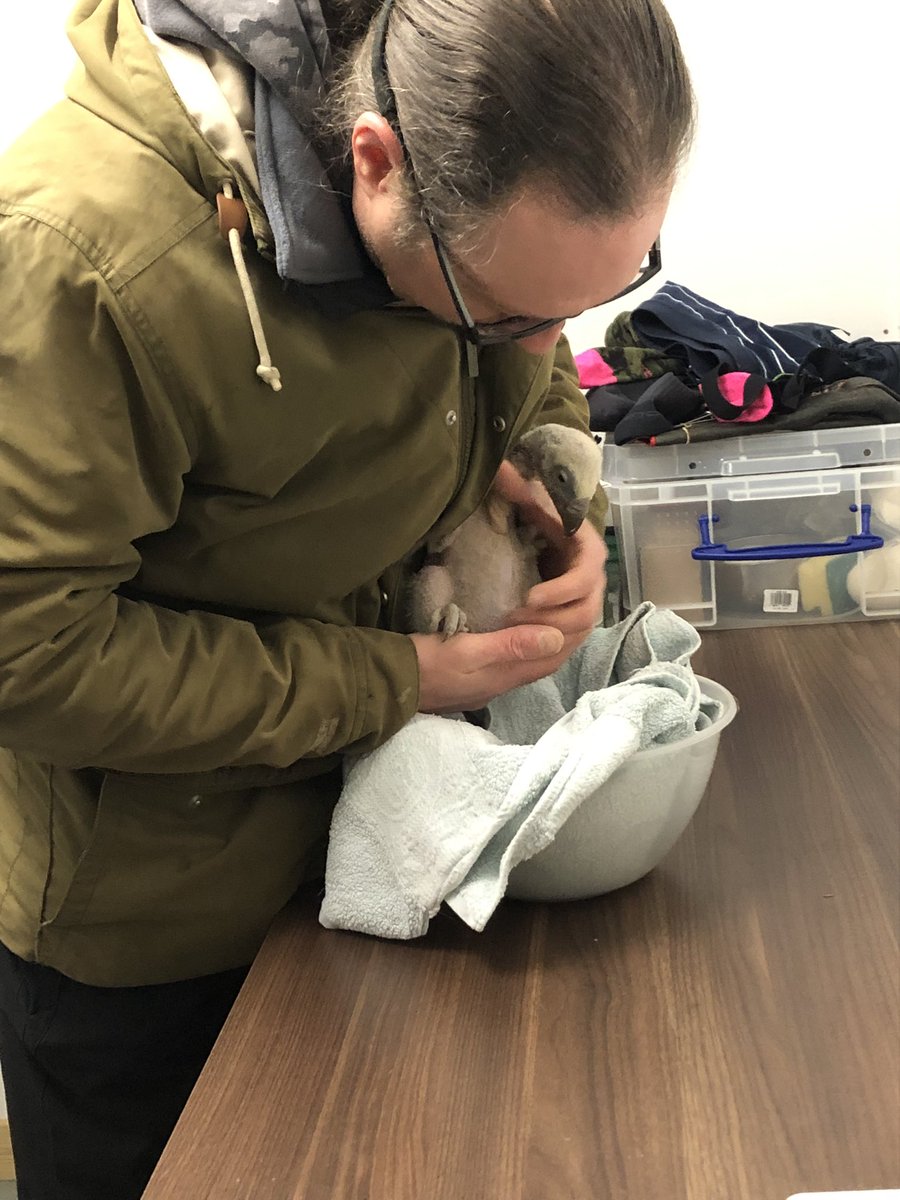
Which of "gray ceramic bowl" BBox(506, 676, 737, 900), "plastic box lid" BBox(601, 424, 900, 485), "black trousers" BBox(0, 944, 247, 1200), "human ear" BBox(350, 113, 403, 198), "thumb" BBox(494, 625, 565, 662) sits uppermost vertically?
"human ear" BBox(350, 113, 403, 198)

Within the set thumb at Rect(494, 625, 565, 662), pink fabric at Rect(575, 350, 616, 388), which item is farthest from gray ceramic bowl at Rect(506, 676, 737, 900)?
pink fabric at Rect(575, 350, 616, 388)

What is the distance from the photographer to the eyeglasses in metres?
0.55

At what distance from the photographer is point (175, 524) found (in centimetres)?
66

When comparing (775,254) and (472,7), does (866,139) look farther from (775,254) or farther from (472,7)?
(472,7)

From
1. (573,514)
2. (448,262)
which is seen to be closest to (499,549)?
(573,514)

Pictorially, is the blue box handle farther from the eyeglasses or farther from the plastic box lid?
the eyeglasses

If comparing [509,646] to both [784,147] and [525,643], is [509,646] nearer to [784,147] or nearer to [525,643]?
[525,643]

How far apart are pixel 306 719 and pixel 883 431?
85 cm

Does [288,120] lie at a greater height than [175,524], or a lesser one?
greater

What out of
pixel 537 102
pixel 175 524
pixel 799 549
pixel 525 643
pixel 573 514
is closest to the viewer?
pixel 537 102

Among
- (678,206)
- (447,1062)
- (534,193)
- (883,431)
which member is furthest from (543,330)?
(678,206)

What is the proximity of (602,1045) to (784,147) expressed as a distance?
124cm

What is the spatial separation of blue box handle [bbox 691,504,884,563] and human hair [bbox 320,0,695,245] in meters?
0.72

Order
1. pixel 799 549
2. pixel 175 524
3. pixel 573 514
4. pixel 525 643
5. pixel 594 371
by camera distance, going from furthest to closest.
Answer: pixel 594 371 < pixel 799 549 < pixel 573 514 < pixel 525 643 < pixel 175 524
